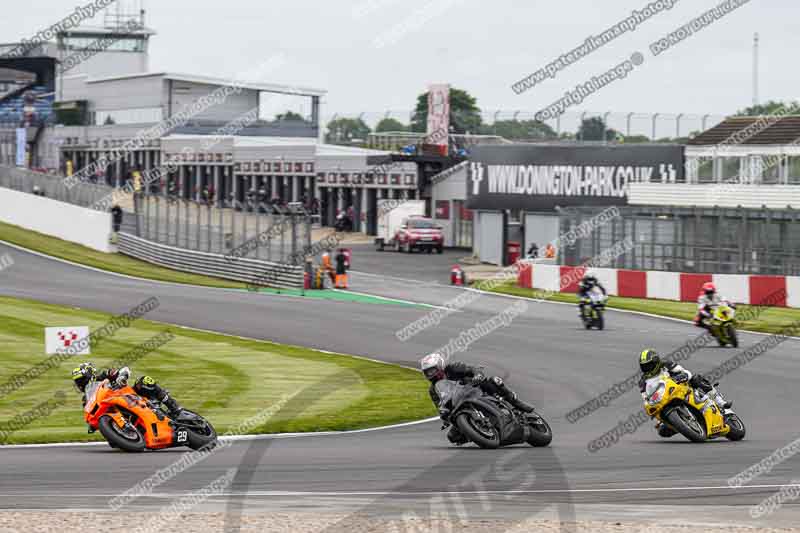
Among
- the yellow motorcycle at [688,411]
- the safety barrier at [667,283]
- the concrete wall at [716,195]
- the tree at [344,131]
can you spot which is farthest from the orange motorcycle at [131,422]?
the tree at [344,131]

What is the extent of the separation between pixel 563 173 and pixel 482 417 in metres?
44.2

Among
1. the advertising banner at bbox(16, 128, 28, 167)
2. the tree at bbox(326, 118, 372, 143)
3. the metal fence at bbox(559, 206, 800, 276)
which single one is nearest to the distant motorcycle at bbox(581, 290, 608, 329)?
the metal fence at bbox(559, 206, 800, 276)

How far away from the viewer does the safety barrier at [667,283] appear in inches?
1430

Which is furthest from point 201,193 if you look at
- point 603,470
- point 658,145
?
point 603,470

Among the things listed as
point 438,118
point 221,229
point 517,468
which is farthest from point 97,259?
point 517,468

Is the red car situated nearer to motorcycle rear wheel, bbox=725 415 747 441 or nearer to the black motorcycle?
motorcycle rear wheel, bbox=725 415 747 441

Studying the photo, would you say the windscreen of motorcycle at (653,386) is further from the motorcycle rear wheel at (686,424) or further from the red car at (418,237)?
the red car at (418,237)

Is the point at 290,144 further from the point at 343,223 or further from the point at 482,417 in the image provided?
the point at 482,417

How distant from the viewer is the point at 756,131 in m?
51.6

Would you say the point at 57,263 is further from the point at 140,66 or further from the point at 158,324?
the point at 140,66

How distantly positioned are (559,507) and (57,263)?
1667 inches

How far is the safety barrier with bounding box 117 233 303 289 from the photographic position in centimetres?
4544

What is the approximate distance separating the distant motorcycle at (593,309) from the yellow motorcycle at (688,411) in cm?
1589

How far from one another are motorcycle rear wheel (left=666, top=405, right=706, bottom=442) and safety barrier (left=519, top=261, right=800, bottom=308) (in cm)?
2173
